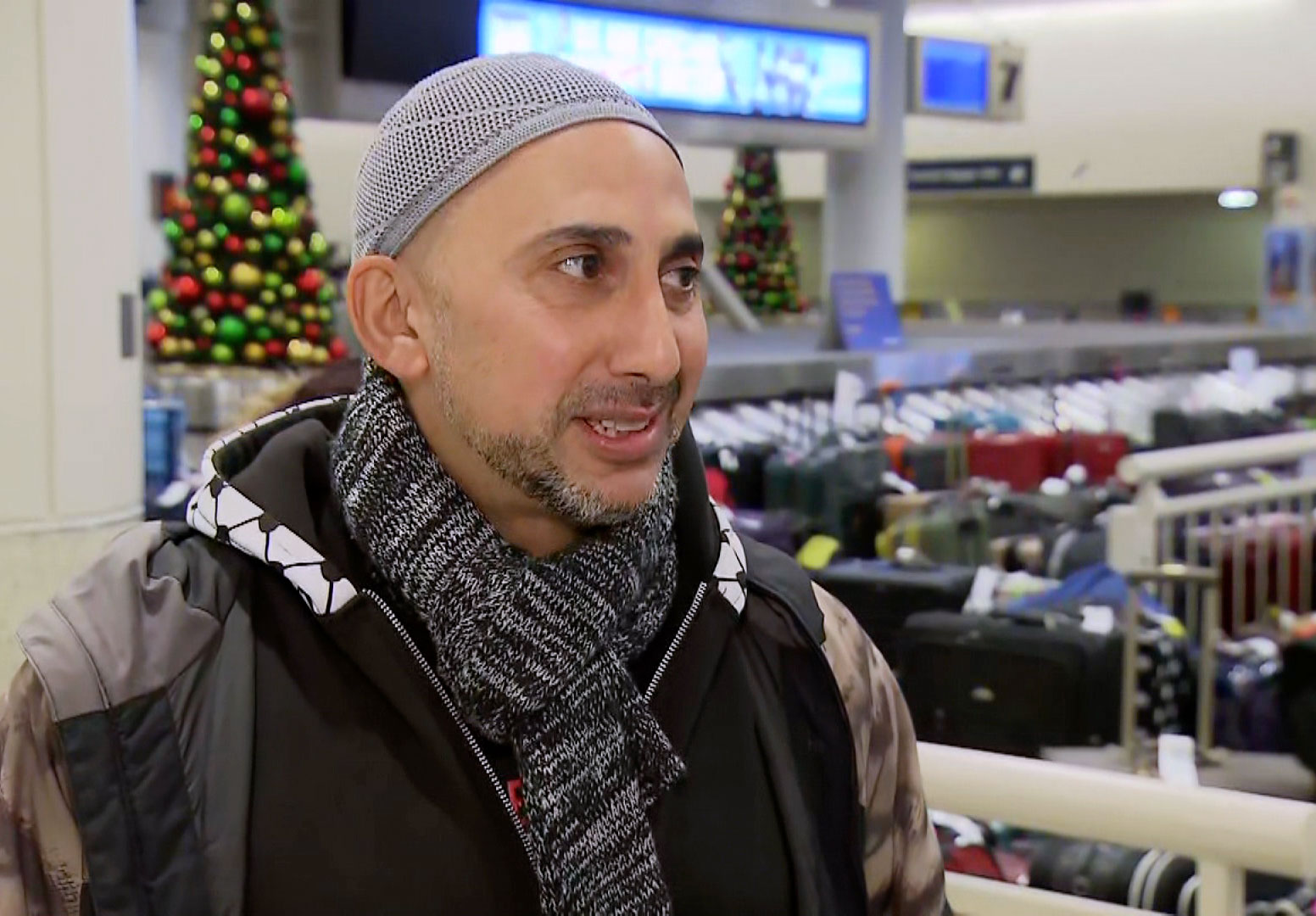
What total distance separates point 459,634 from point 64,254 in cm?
305

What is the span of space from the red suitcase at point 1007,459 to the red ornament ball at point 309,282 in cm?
321

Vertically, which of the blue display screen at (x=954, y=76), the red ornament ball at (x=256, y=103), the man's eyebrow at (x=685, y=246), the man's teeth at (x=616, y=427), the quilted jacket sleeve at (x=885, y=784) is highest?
the blue display screen at (x=954, y=76)

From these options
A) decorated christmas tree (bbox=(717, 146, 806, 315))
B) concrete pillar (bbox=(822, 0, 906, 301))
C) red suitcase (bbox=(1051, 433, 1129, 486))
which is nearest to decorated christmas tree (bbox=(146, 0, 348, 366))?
red suitcase (bbox=(1051, 433, 1129, 486))

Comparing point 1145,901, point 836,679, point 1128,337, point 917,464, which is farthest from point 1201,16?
point 836,679

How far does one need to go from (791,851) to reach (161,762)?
476 millimetres

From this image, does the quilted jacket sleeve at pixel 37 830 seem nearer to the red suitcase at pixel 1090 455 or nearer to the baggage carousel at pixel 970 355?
the red suitcase at pixel 1090 455

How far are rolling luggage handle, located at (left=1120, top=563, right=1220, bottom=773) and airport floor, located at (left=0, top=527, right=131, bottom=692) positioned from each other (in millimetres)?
2425

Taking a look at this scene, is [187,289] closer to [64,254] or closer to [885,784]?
[64,254]

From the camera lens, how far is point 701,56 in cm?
1116

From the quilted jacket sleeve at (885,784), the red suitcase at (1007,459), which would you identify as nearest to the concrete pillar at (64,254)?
the quilted jacket sleeve at (885,784)

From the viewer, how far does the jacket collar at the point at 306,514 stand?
1274mm

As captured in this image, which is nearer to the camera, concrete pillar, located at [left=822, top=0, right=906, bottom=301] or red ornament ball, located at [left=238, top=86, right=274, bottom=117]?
red ornament ball, located at [left=238, top=86, right=274, bottom=117]

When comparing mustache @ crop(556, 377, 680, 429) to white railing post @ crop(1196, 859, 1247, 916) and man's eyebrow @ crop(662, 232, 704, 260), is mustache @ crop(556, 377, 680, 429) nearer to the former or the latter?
man's eyebrow @ crop(662, 232, 704, 260)

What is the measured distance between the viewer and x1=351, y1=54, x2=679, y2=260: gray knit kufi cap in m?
1.27
